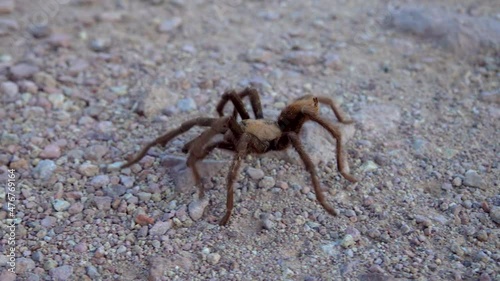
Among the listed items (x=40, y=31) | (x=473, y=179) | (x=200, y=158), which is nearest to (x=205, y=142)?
(x=200, y=158)

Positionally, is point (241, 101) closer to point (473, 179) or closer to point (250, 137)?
point (250, 137)

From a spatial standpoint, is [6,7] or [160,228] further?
[6,7]

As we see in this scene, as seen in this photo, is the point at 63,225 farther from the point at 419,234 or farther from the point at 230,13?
the point at 230,13

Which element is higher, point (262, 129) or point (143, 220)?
point (262, 129)

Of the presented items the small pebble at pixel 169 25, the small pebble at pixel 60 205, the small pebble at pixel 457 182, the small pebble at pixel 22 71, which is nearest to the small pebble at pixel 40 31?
the small pebble at pixel 22 71

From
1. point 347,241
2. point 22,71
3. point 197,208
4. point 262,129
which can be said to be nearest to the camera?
point 347,241

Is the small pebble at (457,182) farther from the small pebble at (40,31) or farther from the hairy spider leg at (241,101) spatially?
the small pebble at (40,31)

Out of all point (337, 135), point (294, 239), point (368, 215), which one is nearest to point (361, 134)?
point (337, 135)
